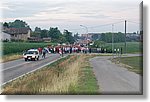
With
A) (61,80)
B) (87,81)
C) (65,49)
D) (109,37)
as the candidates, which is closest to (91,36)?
(109,37)

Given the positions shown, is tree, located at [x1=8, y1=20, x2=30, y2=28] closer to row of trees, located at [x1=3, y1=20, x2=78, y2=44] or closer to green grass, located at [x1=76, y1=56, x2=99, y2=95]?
row of trees, located at [x1=3, y1=20, x2=78, y2=44]

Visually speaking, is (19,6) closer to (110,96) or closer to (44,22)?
(44,22)

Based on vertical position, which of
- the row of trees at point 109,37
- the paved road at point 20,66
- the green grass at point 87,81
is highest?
the row of trees at point 109,37

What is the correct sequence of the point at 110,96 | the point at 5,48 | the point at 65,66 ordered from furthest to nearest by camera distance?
the point at 65,66 < the point at 5,48 < the point at 110,96

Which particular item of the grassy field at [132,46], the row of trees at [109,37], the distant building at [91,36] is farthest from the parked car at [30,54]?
the grassy field at [132,46]

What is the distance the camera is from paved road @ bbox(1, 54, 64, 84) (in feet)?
24.3

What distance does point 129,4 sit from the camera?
23.8ft

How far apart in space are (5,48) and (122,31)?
6.16 feet

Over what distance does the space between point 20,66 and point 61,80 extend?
1123mm

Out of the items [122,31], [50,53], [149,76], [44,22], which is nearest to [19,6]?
[44,22]

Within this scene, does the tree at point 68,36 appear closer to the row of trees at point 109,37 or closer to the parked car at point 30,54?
the row of trees at point 109,37

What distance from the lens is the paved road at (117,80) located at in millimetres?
7043

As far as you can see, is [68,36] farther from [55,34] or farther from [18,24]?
[18,24]

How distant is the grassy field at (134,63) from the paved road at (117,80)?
8 cm
